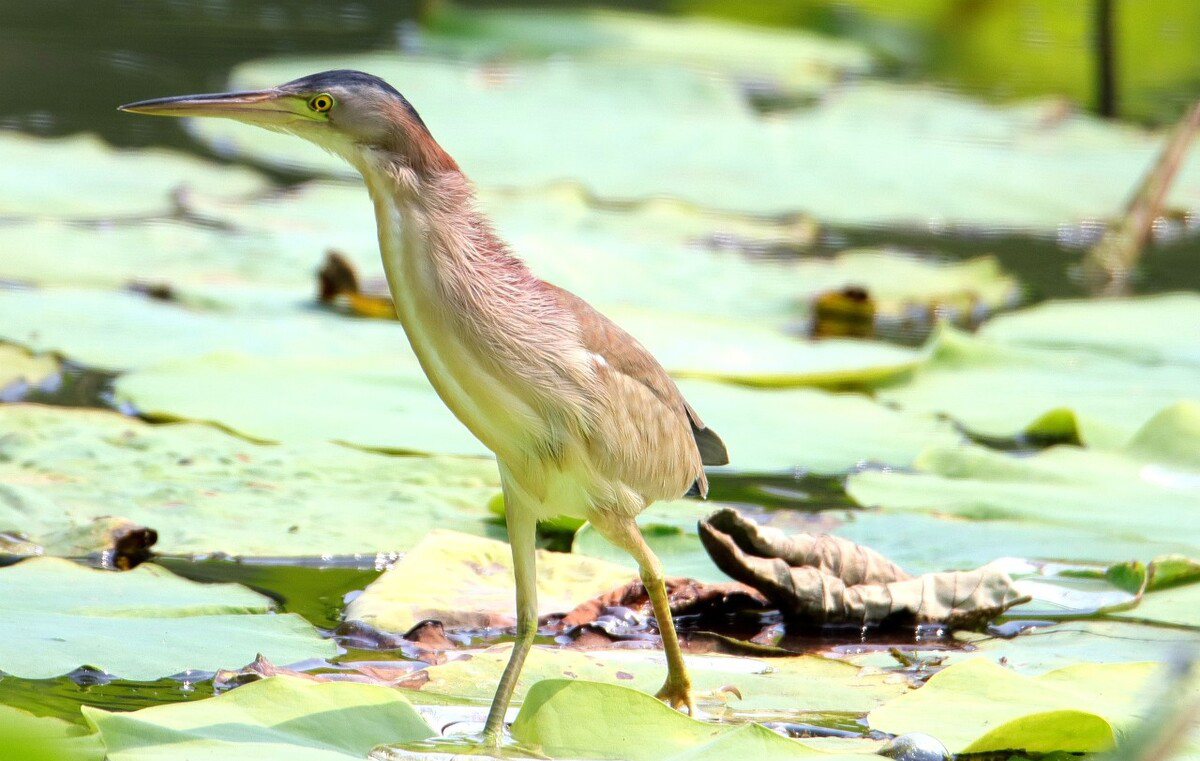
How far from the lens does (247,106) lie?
2049mm

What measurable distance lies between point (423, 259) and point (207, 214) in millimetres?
3344

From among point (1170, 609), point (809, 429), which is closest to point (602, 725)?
point (1170, 609)

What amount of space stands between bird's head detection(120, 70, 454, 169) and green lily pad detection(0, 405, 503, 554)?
98cm

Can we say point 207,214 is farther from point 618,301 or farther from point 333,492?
point 333,492

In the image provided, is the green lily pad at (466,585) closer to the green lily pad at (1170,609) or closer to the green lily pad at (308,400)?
the green lily pad at (308,400)

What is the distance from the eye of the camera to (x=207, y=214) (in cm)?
520

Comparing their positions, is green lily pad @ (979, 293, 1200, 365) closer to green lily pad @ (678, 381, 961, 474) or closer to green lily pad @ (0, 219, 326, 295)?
green lily pad @ (678, 381, 961, 474)

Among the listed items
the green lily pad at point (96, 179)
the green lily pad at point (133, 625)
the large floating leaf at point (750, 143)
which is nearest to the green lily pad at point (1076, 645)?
the green lily pad at point (133, 625)

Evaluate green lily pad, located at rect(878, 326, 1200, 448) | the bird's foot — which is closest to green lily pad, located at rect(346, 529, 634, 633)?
the bird's foot

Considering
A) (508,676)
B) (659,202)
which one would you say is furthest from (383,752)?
(659,202)

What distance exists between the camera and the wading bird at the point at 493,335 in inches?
81.0

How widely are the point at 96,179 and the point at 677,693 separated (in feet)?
13.4

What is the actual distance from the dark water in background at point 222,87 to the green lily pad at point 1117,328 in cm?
76

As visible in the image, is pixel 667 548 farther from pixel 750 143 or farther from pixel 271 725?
pixel 750 143
